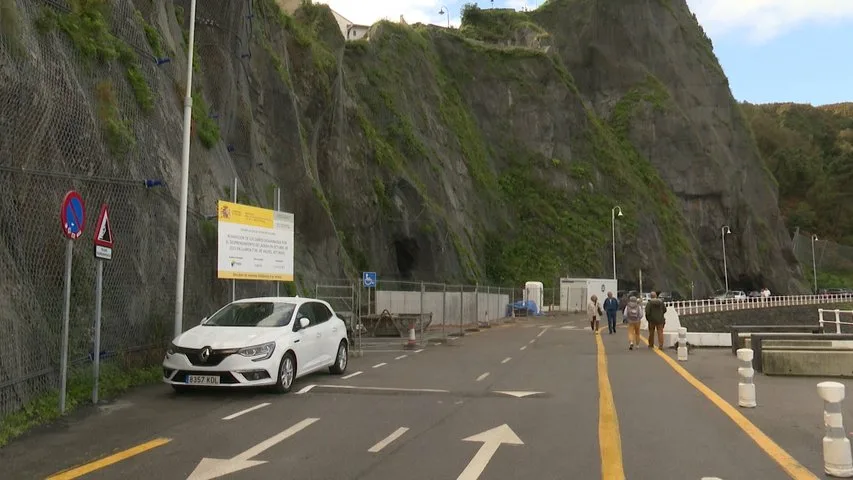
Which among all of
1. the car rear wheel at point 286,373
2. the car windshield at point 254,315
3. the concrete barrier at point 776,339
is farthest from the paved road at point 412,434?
the concrete barrier at point 776,339

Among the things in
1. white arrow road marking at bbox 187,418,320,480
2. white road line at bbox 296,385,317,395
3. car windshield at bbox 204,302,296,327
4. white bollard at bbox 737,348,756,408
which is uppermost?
car windshield at bbox 204,302,296,327

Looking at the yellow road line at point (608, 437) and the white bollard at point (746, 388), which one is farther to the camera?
the white bollard at point (746, 388)

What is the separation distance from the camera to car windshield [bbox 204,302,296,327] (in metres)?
11.7

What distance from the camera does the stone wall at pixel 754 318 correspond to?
4419cm

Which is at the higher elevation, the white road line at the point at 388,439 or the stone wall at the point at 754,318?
the white road line at the point at 388,439

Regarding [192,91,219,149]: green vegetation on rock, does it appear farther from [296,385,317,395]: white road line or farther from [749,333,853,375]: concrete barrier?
[749,333,853,375]: concrete barrier

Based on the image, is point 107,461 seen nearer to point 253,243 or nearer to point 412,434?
point 412,434

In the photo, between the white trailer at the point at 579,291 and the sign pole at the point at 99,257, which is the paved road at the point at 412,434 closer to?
the sign pole at the point at 99,257

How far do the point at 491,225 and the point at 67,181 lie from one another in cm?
5468

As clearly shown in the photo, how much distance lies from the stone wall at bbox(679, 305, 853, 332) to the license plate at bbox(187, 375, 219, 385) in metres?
34.9

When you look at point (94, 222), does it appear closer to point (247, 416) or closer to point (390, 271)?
point (247, 416)

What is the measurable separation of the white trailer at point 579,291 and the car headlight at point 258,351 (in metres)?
44.8

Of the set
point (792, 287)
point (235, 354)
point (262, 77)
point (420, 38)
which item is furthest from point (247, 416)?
point (792, 287)

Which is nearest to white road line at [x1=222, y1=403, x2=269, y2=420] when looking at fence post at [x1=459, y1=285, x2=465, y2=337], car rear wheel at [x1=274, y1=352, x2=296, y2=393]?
car rear wheel at [x1=274, y1=352, x2=296, y2=393]
